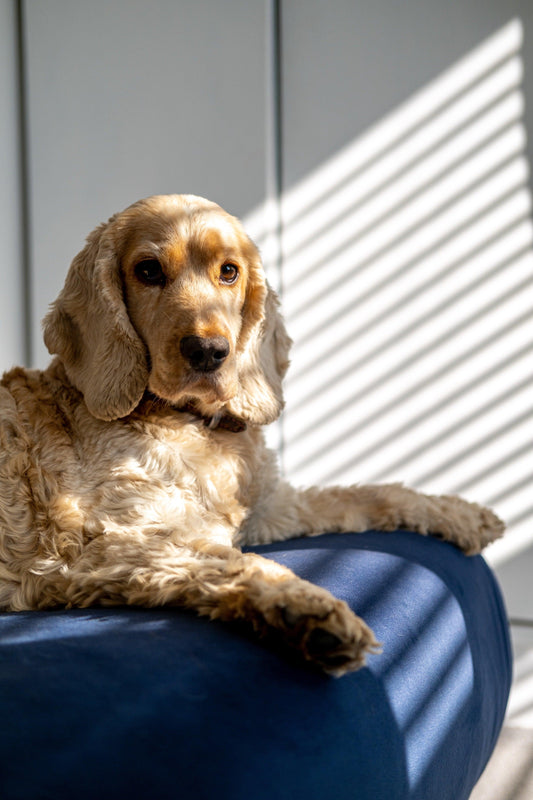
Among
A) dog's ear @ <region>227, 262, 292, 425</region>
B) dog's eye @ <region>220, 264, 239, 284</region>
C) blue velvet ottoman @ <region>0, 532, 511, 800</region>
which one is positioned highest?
dog's eye @ <region>220, 264, 239, 284</region>

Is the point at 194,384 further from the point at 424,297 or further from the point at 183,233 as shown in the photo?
the point at 424,297

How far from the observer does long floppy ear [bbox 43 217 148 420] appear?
1.81m

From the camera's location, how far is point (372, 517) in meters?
2.25

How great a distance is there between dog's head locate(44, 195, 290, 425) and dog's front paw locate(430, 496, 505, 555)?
2.06 ft

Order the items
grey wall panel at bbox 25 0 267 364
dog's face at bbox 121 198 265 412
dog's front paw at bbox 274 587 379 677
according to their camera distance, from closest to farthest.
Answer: dog's front paw at bbox 274 587 379 677, dog's face at bbox 121 198 265 412, grey wall panel at bbox 25 0 267 364

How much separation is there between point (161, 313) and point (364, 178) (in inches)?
78.0

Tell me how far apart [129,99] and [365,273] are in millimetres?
1470

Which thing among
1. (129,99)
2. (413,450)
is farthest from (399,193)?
(129,99)

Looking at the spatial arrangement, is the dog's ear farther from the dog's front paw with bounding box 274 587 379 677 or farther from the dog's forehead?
the dog's front paw with bounding box 274 587 379 677

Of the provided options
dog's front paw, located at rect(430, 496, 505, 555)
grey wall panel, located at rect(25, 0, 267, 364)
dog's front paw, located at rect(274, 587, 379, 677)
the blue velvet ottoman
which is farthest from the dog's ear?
grey wall panel, located at rect(25, 0, 267, 364)

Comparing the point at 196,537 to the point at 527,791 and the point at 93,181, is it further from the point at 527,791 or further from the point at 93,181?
the point at 93,181

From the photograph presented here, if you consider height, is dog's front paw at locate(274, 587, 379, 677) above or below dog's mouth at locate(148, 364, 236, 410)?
below

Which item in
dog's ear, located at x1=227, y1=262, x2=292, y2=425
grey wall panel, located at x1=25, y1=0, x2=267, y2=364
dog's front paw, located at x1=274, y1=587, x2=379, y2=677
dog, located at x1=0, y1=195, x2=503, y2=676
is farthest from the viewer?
grey wall panel, located at x1=25, y1=0, x2=267, y2=364

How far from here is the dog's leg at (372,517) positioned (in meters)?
2.18
